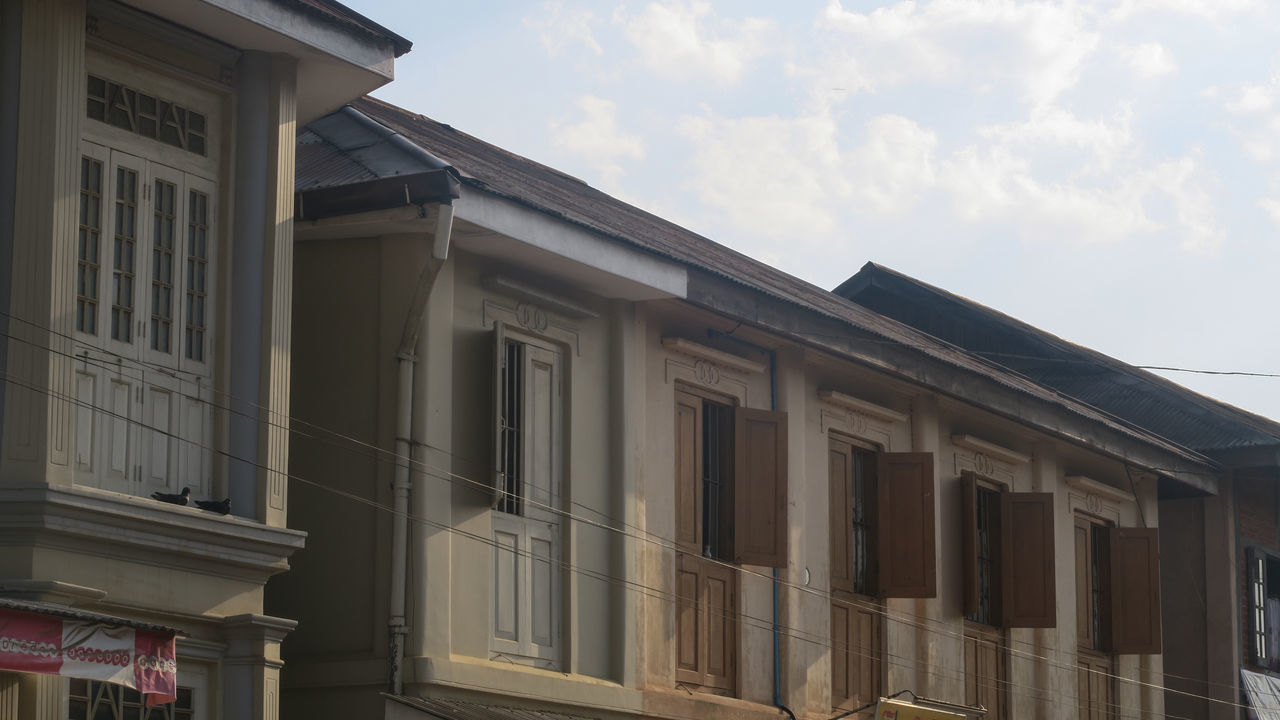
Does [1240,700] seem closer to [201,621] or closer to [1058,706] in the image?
[1058,706]

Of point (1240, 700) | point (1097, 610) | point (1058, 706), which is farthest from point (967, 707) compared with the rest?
point (1240, 700)

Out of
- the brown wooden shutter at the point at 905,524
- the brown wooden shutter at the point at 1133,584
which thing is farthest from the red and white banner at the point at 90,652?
the brown wooden shutter at the point at 1133,584

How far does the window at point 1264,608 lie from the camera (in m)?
21.8

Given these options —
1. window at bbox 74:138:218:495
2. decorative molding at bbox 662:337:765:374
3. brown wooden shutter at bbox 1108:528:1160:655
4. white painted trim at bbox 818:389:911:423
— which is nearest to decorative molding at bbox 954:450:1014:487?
white painted trim at bbox 818:389:911:423

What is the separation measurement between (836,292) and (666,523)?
10581 millimetres

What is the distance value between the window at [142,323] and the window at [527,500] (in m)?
2.61

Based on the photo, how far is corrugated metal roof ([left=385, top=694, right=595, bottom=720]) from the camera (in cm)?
1119

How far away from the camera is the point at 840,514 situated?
16.4 m

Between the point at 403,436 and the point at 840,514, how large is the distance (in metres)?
Answer: 5.70

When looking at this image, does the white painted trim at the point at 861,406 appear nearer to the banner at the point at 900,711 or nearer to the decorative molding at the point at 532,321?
the banner at the point at 900,711

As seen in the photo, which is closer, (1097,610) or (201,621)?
(201,621)

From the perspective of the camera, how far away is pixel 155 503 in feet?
31.4

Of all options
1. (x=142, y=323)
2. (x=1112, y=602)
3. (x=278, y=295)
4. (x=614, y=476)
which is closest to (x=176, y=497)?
(x=142, y=323)

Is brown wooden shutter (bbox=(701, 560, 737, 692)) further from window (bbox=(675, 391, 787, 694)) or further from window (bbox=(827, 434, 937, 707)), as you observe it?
window (bbox=(827, 434, 937, 707))
